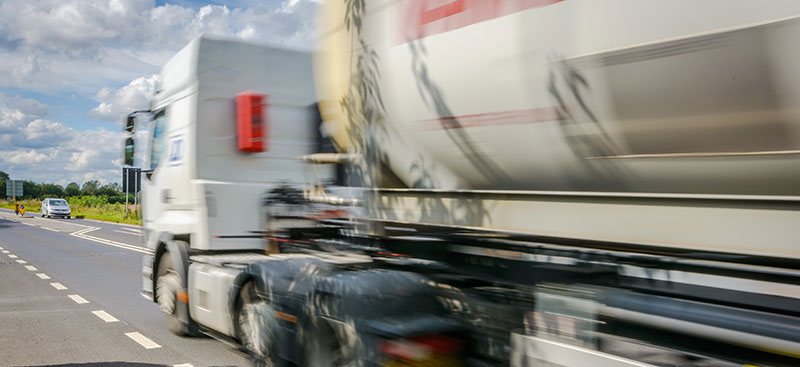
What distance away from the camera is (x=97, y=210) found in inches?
2191

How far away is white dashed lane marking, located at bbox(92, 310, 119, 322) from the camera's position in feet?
→ 24.7

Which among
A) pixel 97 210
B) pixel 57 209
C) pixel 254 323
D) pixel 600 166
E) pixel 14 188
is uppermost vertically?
pixel 14 188

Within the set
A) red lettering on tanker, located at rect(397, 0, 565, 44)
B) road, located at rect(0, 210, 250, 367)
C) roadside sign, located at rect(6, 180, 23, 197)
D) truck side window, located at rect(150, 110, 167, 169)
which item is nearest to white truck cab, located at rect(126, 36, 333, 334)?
truck side window, located at rect(150, 110, 167, 169)

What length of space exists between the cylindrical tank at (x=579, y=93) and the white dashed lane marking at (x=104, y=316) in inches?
205

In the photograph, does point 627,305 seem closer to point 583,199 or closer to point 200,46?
point 583,199

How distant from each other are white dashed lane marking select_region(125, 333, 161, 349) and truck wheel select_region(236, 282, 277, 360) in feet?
5.10

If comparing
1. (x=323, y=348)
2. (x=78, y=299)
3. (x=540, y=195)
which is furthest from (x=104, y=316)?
(x=540, y=195)

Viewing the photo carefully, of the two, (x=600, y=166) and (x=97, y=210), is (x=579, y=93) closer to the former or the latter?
(x=600, y=166)

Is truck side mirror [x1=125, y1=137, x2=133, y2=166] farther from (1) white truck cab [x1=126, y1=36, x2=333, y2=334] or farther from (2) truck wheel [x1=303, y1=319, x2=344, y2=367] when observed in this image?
(2) truck wheel [x1=303, y1=319, x2=344, y2=367]

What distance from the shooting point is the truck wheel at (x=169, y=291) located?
625 centimetres

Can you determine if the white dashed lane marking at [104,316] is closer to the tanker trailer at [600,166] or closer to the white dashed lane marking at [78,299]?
the white dashed lane marking at [78,299]

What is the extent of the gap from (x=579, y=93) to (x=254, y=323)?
10.0 ft

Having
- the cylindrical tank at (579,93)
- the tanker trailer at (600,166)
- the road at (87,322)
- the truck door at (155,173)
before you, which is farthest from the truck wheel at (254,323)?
the truck door at (155,173)

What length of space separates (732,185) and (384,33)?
2.01 metres
